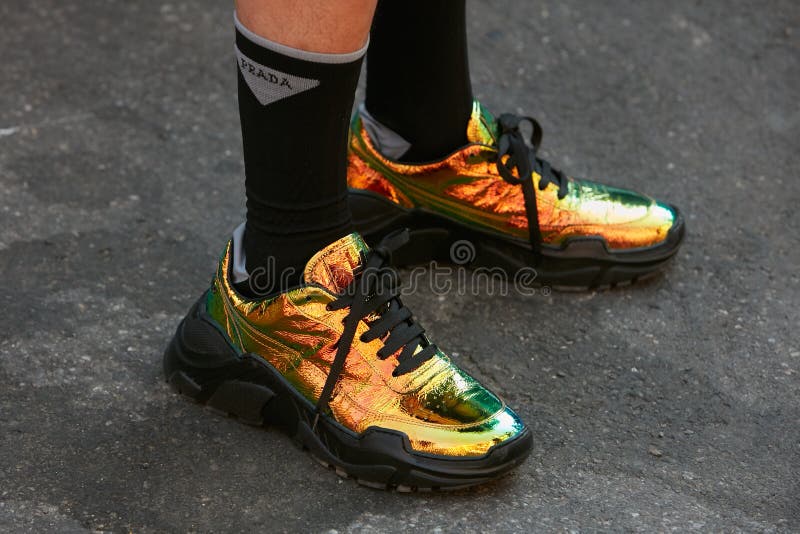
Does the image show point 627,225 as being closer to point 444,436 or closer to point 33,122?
point 444,436

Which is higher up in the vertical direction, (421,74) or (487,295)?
(421,74)

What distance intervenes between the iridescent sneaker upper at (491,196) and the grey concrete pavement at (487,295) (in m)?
0.14

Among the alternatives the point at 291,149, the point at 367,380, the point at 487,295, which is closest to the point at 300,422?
the point at 367,380

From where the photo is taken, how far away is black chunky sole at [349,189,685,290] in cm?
190

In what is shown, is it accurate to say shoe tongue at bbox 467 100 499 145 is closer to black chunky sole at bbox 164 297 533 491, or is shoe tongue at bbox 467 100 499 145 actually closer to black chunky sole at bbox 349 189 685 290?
black chunky sole at bbox 349 189 685 290

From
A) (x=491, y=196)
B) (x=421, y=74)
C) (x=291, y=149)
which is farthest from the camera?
(x=491, y=196)

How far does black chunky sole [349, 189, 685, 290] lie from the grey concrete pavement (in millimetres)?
48

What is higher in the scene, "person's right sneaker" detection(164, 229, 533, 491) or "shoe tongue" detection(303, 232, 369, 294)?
"shoe tongue" detection(303, 232, 369, 294)

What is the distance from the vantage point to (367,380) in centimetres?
147

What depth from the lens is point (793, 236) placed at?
2199mm

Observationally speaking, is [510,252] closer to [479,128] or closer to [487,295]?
[487,295]

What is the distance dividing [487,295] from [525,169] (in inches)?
10.5

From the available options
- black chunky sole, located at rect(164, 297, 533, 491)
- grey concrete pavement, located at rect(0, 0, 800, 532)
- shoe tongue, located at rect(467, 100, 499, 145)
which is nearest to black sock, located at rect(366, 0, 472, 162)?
shoe tongue, located at rect(467, 100, 499, 145)

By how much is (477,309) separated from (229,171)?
2.42 feet
